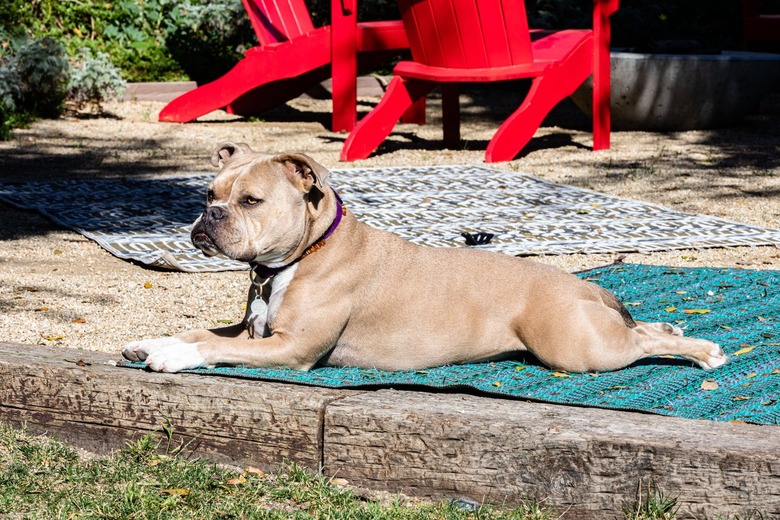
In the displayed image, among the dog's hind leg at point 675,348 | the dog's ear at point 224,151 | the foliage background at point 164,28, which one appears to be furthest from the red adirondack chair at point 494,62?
the dog's hind leg at point 675,348

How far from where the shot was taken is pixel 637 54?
11.7m

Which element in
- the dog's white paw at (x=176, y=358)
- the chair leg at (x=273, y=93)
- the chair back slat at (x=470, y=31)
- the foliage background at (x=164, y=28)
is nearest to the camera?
the dog's white paw at (x=176, y=358)

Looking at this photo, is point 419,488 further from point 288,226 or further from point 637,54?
point 637,54

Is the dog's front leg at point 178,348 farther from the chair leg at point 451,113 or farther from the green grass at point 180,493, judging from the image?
the chair leg at point 451,113

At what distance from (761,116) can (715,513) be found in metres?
11.2

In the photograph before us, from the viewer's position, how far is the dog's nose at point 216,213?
391 centimetres

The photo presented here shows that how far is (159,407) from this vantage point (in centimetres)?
367

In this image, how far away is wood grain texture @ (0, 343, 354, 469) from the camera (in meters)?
3.52

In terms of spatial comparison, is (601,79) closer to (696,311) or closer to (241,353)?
(696,311)

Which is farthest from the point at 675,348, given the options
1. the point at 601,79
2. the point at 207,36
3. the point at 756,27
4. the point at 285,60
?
the point at 207,36

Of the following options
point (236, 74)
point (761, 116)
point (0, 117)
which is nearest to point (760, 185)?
point (761, 116)

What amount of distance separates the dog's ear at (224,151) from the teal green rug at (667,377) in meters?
0.97

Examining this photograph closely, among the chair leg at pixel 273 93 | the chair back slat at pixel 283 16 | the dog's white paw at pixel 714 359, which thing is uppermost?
the chair back slat at pixel 283 16

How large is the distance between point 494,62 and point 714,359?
20.9 ft
